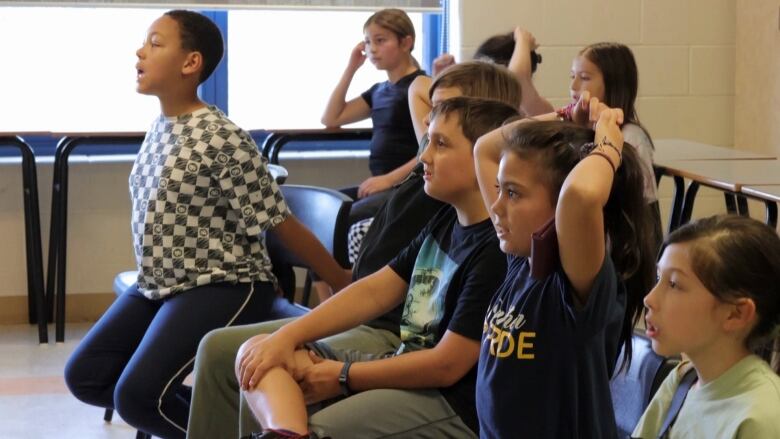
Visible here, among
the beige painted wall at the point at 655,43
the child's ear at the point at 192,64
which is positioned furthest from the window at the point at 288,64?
the child's ear at the point at 192,64

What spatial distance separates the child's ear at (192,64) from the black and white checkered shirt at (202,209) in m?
0.15

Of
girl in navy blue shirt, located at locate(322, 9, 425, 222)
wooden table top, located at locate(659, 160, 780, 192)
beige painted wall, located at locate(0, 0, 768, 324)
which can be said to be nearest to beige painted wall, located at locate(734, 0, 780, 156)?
beige painted wall, located at locate(0, 0, 768, 324)

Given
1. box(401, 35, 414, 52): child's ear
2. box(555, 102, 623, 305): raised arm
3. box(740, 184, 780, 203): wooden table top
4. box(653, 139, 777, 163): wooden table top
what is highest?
box(401, 35, 414, 52): child's ear

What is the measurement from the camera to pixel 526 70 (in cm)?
368

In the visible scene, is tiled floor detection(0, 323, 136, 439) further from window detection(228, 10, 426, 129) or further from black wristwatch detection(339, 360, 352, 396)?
black wristwatch detection(339, 360, 352, 396)

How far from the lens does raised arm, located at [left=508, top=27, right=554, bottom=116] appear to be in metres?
3.58

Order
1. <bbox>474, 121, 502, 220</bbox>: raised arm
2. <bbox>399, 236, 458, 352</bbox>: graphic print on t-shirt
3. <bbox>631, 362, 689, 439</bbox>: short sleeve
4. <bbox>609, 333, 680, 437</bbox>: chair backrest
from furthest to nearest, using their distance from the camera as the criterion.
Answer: <bbox>399, 236, 458, 352</bbox>: graphic print on t-shirt, <bbox>474, 121, 502, 220</bbox>: raised arm, <bbox>609, 333, 680, 437</bbox>: chair backrest, <bbox>631, 362, 689, 439</bbox>: short sleeve

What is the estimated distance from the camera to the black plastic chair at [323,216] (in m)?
2.59

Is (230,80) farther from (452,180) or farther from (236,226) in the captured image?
(452,180)

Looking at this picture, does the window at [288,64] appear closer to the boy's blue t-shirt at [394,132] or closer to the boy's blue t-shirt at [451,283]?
the boy's blue t-shirt at [394,132]

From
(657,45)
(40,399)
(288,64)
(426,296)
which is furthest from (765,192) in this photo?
(288,64)

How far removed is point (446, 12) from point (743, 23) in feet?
3.87

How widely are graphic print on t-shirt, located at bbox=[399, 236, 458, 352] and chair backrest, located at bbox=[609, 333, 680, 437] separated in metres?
0.31

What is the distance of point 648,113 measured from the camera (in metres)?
4.52
